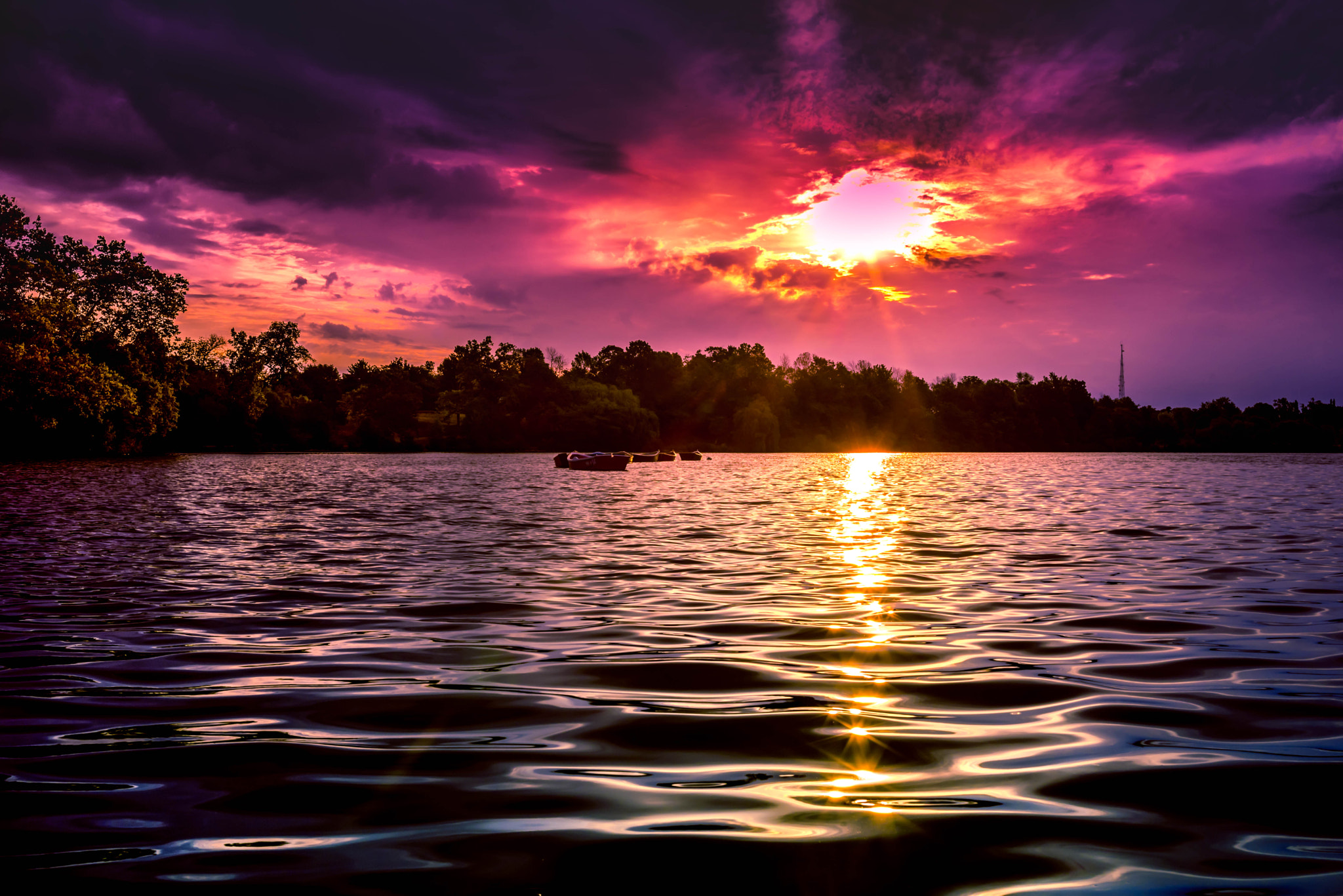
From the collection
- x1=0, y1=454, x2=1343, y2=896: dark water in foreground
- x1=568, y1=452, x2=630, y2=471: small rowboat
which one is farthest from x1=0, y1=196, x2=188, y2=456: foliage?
x1=0, y1=454, x2=1343, y2=896: dark water in foreground

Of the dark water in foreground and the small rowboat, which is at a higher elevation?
the small rowboat

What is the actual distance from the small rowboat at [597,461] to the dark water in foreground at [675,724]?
172ft

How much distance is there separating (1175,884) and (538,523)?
18833mm

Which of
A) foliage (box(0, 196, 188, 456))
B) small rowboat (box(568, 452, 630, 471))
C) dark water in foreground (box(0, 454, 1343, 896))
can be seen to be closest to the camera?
dark water in foreground (box(0, 454, 1343, 896))

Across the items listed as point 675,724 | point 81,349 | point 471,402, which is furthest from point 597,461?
point 471,402

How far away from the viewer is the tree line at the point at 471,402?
2425 inches

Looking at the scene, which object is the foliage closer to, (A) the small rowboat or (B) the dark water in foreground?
(A) the small rowboat

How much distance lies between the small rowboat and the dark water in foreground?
172ft

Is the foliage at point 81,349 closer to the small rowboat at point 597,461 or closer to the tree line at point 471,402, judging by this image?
the tree line at point 471,402

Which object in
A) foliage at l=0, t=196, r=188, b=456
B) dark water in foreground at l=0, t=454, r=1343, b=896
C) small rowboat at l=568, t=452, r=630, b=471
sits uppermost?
foliage at l=0, t=196, r=188, b=456

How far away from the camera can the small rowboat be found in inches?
2618

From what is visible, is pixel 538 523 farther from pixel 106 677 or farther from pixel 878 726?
pixel 878 726

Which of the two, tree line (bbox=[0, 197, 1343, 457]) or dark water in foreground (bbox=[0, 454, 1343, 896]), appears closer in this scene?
dark water in foreground (bbox=[0, 454, 1343, 896])

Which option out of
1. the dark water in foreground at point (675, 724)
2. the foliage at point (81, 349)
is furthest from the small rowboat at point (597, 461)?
the dark water in foreground at point (675, 724)
